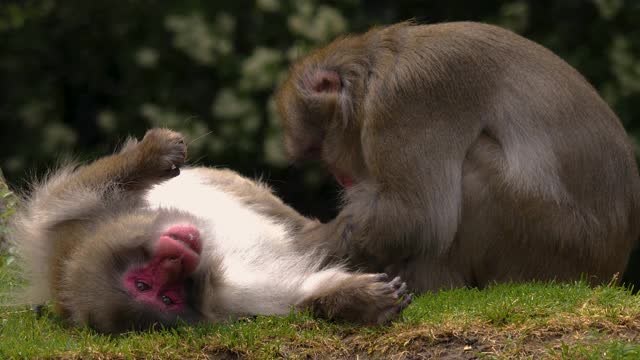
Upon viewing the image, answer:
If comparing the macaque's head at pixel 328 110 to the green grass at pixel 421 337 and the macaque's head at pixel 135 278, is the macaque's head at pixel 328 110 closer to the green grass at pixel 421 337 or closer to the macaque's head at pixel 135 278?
the macaque's head at pixel 135 278

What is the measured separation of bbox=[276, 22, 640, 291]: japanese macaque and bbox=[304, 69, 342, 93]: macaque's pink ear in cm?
28

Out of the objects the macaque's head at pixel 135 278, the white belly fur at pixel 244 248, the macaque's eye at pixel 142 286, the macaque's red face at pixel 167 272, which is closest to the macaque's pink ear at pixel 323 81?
the white belly fur at pixel 244 248

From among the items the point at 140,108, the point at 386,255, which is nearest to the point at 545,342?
the point at 386,255

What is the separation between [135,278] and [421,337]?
142cm

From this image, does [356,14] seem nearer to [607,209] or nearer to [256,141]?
[256,141]

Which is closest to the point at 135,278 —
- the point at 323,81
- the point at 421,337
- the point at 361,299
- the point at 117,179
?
the point at 117,179

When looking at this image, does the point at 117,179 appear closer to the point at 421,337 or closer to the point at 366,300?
the point at 366,300

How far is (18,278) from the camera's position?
7.02 m

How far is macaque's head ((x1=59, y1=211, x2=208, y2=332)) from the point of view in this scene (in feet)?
19.1

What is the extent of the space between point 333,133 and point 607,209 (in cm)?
160

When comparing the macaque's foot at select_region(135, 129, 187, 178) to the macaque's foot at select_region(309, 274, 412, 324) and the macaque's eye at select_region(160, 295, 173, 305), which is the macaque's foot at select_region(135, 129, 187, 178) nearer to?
the macaque's eye at select_region(160, 295, 173, 305)

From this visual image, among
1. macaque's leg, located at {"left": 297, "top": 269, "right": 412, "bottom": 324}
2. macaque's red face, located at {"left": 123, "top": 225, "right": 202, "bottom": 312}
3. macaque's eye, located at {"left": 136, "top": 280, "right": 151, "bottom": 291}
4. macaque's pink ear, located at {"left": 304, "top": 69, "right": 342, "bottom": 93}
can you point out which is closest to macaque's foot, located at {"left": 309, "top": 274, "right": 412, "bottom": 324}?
Answer: macaque's leg, located at {"left": 297, "top": 269, "right": 412, "bottom": 324}

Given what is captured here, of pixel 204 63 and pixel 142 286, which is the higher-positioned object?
pixel 204 63

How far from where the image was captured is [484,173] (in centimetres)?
661
